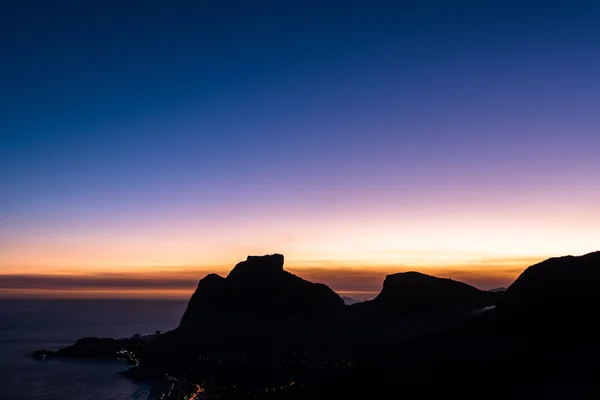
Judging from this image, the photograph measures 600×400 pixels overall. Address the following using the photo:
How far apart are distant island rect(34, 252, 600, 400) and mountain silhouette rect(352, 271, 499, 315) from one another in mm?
363

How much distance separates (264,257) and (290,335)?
36.3m

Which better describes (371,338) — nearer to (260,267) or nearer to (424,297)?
(424,297)

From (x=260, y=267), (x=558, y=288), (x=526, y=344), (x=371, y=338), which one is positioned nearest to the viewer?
(x=526, y=344)

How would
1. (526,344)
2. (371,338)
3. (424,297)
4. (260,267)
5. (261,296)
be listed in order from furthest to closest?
(260,267) < (261,296) < (424,297) < (371,338) < (526,344)

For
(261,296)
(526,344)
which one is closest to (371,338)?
(261,296)

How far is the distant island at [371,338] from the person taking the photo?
64.6 metres

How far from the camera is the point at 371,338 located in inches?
5000

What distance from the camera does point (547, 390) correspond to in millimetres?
53469

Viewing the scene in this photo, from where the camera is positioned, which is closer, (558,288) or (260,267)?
(558,288)

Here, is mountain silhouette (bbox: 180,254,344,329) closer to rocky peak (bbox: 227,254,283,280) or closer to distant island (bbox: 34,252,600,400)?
rocky peak (bbox: 227,254,283,280)

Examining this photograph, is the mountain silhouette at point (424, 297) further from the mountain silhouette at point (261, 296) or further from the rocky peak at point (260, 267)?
the rocky peak at point (260, 267)

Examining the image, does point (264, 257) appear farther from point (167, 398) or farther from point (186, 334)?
point (167, 398)

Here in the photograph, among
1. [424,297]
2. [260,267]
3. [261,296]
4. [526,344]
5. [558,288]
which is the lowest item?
[526,344]

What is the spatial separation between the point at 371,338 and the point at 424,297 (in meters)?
25.3
